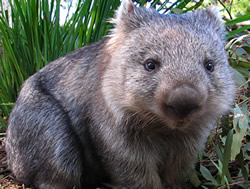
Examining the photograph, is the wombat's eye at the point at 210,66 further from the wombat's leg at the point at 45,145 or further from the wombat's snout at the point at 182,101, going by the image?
the wombat's leg at the point at 45,145

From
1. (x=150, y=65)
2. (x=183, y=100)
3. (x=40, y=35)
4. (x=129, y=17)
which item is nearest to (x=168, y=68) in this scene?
(x=150, y=65)

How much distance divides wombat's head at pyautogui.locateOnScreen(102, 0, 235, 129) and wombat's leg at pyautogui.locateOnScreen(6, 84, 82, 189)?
58 cm

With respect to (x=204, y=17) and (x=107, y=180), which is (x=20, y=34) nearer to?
(x=107, y=180)

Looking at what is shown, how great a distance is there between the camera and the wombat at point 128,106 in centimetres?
231

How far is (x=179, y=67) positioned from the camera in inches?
88.4

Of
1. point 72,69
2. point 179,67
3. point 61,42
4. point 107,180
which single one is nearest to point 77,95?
point 72,69

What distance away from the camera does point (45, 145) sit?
9.76ft

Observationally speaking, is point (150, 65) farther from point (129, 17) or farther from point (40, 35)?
point (40, 35)

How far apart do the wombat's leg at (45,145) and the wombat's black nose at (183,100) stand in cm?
120

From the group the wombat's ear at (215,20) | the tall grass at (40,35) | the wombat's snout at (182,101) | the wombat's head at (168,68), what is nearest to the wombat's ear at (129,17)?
the wombat's head at (168,68)

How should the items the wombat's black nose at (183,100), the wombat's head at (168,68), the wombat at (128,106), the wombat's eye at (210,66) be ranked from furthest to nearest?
the wombat's eye at (210,66), the wombat at (128,106), the wombat's head at (168,68), the wombat's black nose at (183,100)

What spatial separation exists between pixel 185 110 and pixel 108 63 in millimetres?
925

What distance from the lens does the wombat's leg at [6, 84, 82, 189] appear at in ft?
9.72

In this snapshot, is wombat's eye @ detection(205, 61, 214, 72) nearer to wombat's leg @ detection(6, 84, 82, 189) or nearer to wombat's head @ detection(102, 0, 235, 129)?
wombat's head @ detection(102, 0, 235, 129)
